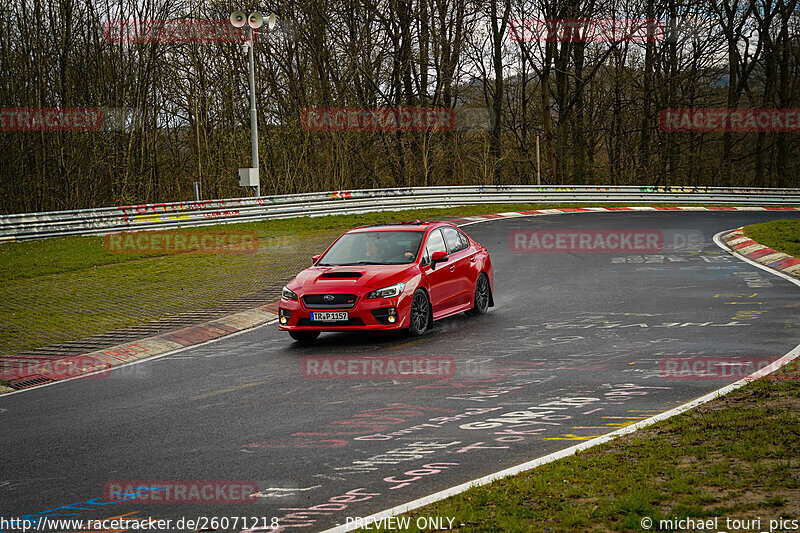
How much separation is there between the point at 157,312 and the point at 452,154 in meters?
31.5

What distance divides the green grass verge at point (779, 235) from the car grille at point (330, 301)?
10937 millimetres

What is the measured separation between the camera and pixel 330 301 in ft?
39.0

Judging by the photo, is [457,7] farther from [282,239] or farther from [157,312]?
[157,312]

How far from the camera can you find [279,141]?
127 ft
